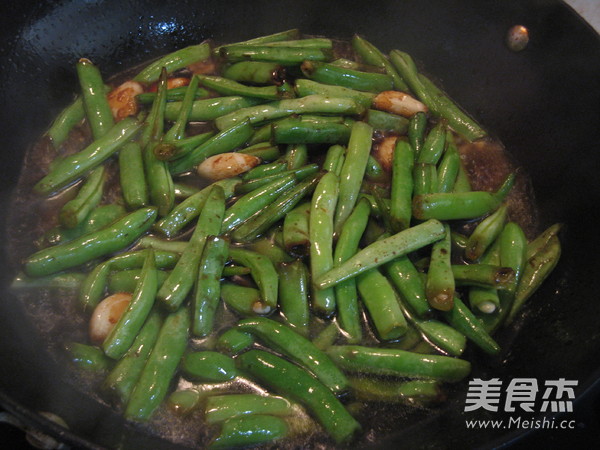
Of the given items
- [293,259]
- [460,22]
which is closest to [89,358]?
[293,259]

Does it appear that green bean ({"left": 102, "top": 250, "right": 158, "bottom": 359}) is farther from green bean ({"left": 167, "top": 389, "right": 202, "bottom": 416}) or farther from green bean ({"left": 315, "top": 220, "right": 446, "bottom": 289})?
green bean ({"left": 315, "top": 220, "right": 446, "bottom": 289})

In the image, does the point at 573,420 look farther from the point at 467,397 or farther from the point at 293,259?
the point at 293,259

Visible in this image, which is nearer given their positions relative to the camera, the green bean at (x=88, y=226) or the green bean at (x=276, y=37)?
the green bean at (x=88, y=226)

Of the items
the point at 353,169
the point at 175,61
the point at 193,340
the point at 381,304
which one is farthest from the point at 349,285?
the point at 175,61

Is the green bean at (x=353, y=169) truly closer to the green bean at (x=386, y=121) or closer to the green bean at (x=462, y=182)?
the green bean at (x=386, y=121)

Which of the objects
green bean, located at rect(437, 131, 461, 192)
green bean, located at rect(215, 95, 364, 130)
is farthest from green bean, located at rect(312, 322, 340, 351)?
green bean, located at rect(215, 95, 364, 130)

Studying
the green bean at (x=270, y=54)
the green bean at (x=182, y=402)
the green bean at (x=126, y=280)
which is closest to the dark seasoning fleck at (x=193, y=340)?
the green bean at (x=182, y=402)
